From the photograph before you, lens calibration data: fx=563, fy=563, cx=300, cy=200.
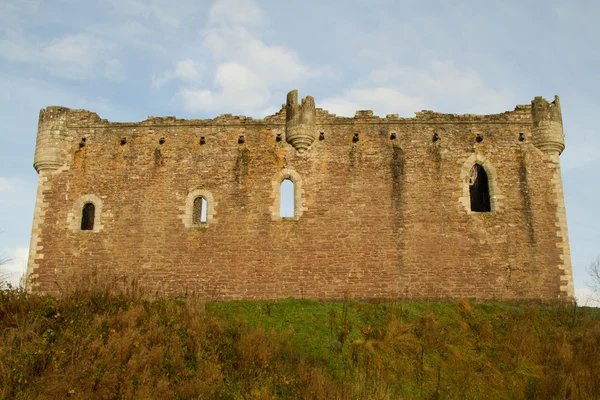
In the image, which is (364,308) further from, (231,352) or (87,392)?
(87,392)

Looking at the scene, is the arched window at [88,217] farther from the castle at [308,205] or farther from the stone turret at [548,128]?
the stone turret at [548,128]

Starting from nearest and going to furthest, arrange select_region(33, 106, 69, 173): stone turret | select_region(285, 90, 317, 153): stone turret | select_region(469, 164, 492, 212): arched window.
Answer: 1. select_region(285, 90, 317, 153): stone turret
2. select_region(469, 164, 492, 212): arched window
3. select_region(33, 106, 69, 173): stone turret


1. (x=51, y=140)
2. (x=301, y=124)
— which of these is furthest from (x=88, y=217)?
(x=301, y=124)

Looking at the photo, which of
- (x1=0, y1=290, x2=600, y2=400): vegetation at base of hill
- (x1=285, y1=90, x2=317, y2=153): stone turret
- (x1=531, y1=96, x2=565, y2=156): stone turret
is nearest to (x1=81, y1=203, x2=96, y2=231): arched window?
(x1=0, y1=290, x2=600, y2=400): vegetation at base of hill

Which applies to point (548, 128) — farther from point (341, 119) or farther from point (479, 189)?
point (341, 119)

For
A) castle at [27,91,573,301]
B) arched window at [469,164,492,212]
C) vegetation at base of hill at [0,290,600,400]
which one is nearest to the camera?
vegetation at base of hill at [0,290,600,400]

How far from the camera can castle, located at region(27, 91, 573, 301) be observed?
17.6m

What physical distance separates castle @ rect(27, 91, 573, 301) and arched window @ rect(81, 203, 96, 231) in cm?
4

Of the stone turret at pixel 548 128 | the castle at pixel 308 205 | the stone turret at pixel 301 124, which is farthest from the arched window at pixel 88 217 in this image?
the stone turret at pixel 548 128

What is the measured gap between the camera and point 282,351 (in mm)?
11867

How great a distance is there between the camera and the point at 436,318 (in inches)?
576

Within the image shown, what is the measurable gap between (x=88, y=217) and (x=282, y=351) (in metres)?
10.6

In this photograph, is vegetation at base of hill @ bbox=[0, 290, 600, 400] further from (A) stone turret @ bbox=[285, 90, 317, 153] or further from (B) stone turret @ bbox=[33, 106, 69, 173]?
(B) stone turret @ bbox=[33, 106, 69, 173]

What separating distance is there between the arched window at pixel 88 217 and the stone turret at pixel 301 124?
7.14 meters
